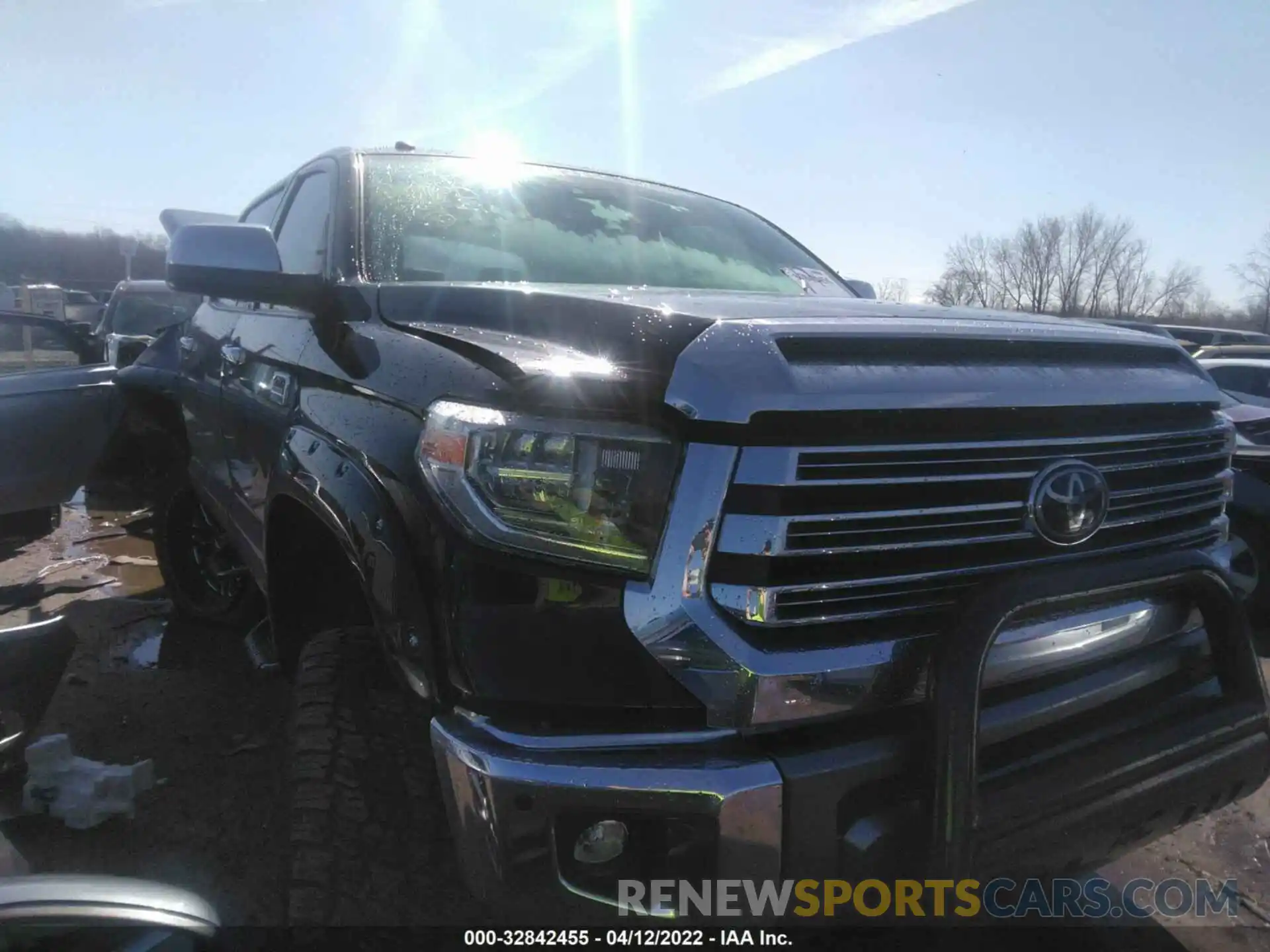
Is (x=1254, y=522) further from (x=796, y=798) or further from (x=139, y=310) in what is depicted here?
(x=139, y=310)

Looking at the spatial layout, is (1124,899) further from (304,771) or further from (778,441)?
(304,771)

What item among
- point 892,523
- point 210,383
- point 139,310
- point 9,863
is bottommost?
point 9,863

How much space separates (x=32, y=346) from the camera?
7305mm

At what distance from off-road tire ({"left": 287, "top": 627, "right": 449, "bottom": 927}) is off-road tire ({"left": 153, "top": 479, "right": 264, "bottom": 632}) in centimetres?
274

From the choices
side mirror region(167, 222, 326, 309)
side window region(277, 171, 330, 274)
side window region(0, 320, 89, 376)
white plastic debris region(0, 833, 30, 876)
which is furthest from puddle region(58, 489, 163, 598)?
white plastic debris region(0, 833, 30, 876)

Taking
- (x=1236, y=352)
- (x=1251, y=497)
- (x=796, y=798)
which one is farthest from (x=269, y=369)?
(x=1236, y=352)

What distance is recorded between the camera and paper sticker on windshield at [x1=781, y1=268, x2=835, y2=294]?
3350 mm

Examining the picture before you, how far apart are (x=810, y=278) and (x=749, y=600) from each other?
213cm

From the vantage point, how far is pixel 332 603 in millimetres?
2639

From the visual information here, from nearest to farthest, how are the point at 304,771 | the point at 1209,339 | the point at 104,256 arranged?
the point at 304,771 < the point at 1209,339 < the point at 104,256

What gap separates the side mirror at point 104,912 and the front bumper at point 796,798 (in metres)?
0.42

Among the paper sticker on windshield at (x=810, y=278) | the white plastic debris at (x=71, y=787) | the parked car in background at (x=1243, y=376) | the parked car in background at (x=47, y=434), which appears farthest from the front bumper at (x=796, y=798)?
the parked car in background at (x=1243, y=376)

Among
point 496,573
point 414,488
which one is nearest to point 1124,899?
point 496,573

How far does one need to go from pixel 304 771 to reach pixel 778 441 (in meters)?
1.22
